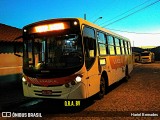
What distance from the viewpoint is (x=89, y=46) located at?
29.6 feet

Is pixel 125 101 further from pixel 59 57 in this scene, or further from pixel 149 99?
pixel 59 57

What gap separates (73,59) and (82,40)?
2.32 ft

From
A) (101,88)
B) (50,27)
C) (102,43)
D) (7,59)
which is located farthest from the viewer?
(7,59)

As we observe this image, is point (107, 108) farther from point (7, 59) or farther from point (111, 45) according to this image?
point (7, 59)

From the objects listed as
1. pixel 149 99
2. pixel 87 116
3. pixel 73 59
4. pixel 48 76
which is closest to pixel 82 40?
pixel 73 59

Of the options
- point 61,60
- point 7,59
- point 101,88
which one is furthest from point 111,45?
point 7,59

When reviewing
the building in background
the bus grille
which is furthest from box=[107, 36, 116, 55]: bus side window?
the building in background

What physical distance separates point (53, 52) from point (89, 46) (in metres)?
1.31

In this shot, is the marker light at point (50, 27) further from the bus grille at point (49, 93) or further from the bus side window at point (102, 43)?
the bus side window at point (102, 43)

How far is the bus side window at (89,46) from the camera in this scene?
340 inches

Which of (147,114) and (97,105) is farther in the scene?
(97,105)

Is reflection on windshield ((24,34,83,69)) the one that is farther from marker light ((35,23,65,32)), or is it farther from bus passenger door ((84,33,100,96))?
bus passenger door ((84,33,100,96))

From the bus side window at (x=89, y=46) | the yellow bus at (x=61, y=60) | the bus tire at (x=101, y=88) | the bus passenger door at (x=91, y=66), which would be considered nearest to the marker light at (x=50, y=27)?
the yellow bus at (x=61, y=60)

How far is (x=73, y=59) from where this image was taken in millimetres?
8344
